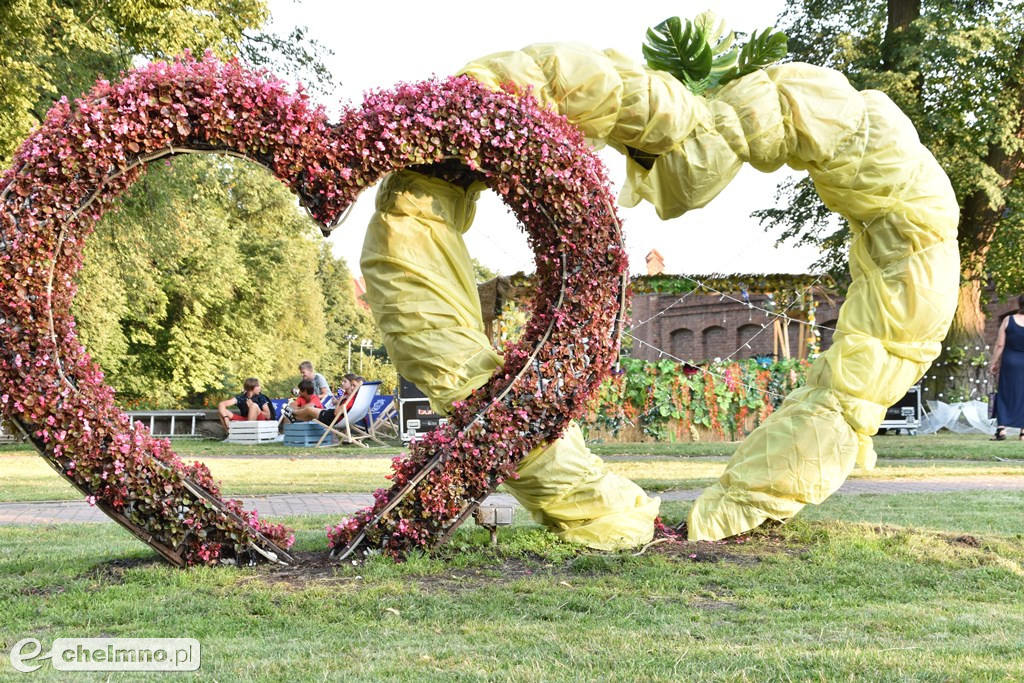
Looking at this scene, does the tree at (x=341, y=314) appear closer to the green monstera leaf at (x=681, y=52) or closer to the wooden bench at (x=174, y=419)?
the wooden bench at (x=174, y=419)

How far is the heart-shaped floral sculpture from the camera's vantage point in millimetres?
5172

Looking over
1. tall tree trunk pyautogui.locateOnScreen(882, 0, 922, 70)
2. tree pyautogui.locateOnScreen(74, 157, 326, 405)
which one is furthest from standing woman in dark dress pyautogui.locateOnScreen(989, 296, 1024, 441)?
tree pyautogui.locateOnScreen(74, 157, 326, 405)

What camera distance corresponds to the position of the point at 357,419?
17969mm

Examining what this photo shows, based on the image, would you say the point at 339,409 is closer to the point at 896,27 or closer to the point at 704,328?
the point at 896,27

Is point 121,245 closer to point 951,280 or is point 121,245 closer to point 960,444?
point 960,444

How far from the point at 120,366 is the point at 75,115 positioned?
27.6m

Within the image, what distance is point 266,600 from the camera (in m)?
4.88

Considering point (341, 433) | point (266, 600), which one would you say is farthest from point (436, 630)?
point (341, 433)

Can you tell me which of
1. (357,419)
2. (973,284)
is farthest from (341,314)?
(973,284)

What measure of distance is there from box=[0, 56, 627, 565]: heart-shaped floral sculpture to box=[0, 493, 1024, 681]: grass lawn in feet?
1.16

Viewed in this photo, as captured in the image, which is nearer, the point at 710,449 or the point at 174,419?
the point at 710,449

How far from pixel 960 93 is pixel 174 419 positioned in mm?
17760

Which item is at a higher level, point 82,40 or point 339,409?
point 82,40

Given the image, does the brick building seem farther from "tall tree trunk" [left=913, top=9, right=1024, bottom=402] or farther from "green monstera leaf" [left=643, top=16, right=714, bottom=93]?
"green monstera leaf" [left=643, top=16, right=714, bottom=93]
